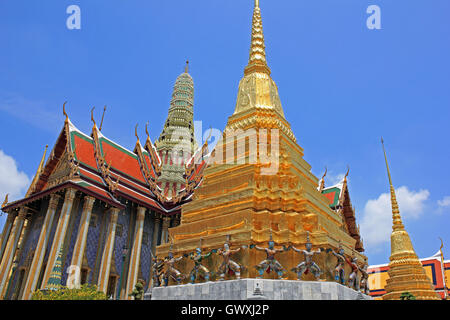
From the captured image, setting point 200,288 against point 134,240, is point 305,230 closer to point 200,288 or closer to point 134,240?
point 200,288

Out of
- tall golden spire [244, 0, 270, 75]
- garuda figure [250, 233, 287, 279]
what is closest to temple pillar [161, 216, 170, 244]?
tall golden spire [244, 0, 270, 75]

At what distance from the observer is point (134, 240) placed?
75.8ft

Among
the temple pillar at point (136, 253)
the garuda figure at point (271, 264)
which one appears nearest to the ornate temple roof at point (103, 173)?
the temple pillar at point (136, 253)

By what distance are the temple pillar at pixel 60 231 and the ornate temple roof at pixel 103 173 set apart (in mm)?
679

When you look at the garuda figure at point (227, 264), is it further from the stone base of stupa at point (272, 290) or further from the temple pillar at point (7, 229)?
the temple pillar at point (7, 229)

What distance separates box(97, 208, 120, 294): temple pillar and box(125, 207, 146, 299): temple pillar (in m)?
1.59

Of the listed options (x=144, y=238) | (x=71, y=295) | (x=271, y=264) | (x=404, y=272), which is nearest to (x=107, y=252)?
(x=144, y=238)

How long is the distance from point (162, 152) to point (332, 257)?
69.7ft

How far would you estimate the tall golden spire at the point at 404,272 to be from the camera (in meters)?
19.5

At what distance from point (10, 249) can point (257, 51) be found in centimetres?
1824

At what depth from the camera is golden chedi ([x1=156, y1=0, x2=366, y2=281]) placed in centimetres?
1134

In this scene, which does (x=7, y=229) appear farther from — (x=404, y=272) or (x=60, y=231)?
(x=404, y=272)

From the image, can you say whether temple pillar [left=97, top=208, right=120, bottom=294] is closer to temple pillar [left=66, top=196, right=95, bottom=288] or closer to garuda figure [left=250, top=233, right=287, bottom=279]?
temple pillar [left=66, top=196, right=95, bottom=288]

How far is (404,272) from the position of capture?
20641 millimetres
